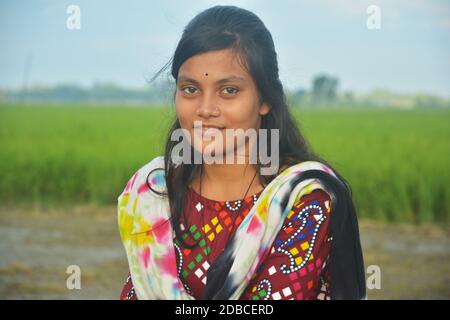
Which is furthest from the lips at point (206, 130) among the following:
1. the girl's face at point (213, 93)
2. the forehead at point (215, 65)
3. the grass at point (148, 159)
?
the grass at point (148, 159)

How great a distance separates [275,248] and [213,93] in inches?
13.8

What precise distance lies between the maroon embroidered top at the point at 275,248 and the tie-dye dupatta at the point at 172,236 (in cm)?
3

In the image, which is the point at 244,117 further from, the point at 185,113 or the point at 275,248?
the point at 275,248

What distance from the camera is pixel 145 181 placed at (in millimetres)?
1855

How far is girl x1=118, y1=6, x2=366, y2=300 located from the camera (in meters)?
1.67

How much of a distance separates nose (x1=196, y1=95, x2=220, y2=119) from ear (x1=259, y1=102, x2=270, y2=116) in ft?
0.48

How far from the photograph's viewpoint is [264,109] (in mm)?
1820

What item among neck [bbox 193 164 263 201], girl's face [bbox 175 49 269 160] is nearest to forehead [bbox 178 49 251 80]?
girl's face [bbox 175 49 269 160]

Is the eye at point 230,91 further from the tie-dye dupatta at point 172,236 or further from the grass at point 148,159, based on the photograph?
the grass at point 148,159

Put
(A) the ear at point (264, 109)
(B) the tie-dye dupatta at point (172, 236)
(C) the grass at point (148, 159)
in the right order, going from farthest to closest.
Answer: (C) the grass at point (148, 159), (A) the ear at point (264, 109), (B) the tie-dye dupatta at point (172, 236)

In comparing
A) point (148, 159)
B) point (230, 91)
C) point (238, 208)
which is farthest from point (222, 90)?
point (148, 159)

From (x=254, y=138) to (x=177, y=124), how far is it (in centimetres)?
25

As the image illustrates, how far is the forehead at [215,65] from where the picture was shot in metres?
1.69
